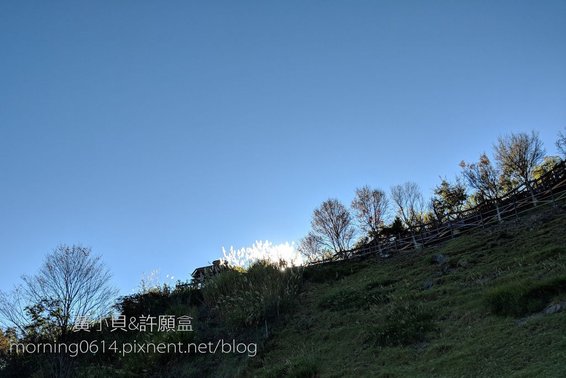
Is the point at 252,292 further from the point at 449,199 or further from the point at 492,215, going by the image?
the point at 449,199

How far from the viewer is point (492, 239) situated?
14211 millimetres

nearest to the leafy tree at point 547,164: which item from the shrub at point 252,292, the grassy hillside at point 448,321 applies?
the grassy hillside at point 448,321

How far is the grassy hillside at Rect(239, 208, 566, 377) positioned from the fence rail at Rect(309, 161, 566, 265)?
3.58 m

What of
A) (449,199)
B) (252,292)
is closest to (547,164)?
(449,199)

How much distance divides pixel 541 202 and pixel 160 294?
18162mm

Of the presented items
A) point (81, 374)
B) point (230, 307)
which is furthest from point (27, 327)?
point (230, 307)

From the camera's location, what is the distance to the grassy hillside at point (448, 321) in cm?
531

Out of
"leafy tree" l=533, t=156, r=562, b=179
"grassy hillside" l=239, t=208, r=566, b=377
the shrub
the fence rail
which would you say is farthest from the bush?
"leafy tree" l=533, t=156, r=562, b=179

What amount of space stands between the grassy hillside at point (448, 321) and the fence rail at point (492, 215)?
11.7ft

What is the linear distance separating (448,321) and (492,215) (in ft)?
47.1

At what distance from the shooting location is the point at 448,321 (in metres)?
7.36

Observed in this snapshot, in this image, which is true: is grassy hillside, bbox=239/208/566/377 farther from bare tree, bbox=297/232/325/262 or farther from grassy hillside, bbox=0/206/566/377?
bare tree, bbox=297/232/325/262

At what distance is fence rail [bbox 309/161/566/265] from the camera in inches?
695

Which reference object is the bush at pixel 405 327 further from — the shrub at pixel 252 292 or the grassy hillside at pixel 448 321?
the shrub at pixel 252 292
